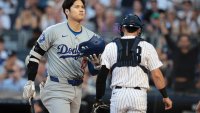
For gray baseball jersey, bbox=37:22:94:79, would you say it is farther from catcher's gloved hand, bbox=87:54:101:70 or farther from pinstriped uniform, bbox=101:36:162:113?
pinstriped uniform, bbox=101:36:162:113

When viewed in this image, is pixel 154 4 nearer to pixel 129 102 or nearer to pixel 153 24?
pixel 153 24

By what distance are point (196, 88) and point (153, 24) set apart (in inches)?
62.8

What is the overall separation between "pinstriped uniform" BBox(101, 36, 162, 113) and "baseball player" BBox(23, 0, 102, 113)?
1.97 ft

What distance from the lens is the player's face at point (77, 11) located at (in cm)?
674

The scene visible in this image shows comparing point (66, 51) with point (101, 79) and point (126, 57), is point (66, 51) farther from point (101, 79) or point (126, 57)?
point (126, 57)

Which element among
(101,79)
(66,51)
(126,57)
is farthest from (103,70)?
(66,51)

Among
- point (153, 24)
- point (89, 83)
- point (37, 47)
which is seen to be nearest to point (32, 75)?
point (37, 47)

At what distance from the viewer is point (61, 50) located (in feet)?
21.9

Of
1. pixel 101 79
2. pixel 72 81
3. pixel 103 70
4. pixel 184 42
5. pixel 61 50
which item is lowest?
pixel 184 42

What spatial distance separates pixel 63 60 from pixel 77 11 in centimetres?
57

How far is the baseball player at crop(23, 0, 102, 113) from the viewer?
6.67m

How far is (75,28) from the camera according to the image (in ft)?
22.4

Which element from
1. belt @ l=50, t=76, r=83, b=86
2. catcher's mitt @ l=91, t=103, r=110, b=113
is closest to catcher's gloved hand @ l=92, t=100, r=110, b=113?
catcher's mitt @ l=91, t=103, r=110, b=113

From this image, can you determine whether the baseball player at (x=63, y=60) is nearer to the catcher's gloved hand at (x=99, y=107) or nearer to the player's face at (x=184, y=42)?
the catcher's gloved hand at (x=99, y=107)
